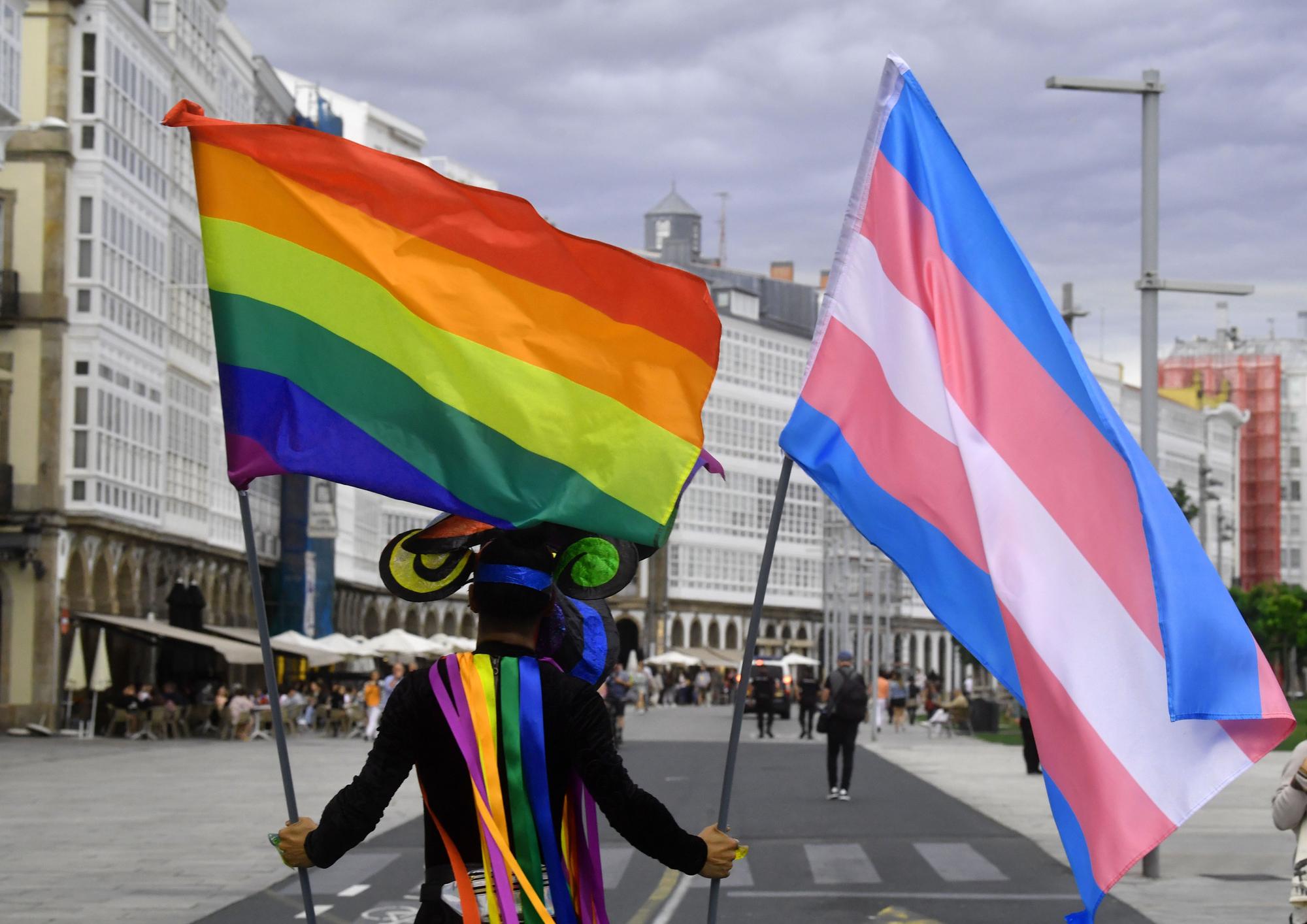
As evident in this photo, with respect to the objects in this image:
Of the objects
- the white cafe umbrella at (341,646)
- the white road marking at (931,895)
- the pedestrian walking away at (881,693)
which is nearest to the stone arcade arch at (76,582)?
the white cafe umbrella at (341,646)

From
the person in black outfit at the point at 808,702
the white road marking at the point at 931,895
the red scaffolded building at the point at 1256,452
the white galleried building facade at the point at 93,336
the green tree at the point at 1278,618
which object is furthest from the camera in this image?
the red scaffolded building at the point at 1256,452

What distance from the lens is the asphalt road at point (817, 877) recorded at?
1354 cm

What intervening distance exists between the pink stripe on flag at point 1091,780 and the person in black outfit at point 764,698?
4705cm

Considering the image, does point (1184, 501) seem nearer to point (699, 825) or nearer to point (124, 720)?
point (124, 720)

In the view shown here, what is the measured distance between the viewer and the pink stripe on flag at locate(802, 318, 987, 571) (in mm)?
5715

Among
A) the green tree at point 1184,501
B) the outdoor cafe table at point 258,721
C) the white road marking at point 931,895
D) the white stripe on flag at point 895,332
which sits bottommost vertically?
the outdoor cafe table at point 258,721

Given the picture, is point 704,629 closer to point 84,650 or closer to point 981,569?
point 84,650

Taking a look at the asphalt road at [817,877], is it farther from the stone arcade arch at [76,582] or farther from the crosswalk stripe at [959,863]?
the stone arcade arch at [76,582]

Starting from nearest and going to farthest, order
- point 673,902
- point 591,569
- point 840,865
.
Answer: point 591,569, point 673,902, point 840,865

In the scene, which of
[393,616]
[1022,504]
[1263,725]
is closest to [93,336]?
[1022,504]

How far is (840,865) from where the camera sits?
55.6 feet

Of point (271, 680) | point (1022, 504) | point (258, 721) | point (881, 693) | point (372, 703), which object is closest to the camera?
point (271, 680)

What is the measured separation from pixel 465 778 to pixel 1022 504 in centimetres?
163

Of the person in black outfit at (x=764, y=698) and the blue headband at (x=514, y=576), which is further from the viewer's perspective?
the person in black outfit at (x=764, y=698)
